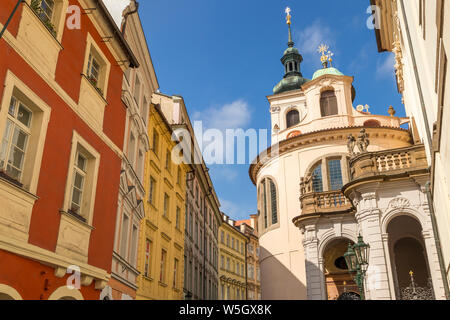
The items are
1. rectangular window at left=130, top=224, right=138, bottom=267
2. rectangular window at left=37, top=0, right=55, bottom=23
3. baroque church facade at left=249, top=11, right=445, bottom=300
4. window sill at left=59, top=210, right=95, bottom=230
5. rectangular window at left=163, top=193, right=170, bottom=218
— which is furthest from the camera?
rectangular window at left=163, top=193, right=170, bottom=218

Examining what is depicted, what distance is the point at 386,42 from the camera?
22547mm

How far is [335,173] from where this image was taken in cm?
→ 2778

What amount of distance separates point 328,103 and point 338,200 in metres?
11.8

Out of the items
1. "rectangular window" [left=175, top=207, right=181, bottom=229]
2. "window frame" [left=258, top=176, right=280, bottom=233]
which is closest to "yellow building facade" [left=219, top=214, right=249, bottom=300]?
"window frame" [left=258, top=176, right=280, bottom=233]

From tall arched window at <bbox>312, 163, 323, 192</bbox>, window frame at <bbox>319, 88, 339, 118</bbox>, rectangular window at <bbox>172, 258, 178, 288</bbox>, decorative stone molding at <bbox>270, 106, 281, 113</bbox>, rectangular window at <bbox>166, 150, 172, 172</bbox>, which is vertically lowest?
rectangular window at <bbox>172, 258, 178, 288</bbox>

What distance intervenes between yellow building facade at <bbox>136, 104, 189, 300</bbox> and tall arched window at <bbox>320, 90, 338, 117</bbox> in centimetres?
1312

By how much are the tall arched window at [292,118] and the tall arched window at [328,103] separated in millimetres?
5416

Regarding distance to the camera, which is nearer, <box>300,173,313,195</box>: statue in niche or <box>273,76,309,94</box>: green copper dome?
<box>300,173,313,195</box>: statue in niche

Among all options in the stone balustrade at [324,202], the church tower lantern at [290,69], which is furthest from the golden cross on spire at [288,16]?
the stone balustrade at [324,202]

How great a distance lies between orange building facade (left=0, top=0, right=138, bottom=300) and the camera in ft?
23.2

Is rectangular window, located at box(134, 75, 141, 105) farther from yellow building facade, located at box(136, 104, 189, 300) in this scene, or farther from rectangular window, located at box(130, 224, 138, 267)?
rectangular window, located at box(130, 224, 138, 267)

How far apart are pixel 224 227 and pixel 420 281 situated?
3365 cm

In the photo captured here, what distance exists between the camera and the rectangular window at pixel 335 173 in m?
27.4

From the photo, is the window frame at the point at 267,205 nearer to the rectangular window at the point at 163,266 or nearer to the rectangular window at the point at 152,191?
the rectangular window at the point at 163,266
